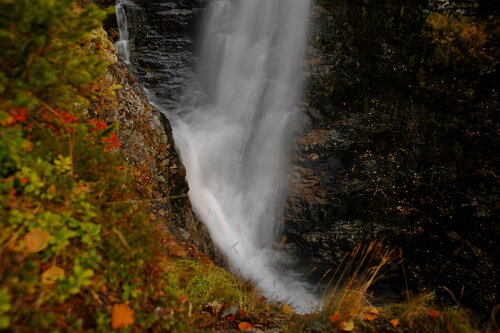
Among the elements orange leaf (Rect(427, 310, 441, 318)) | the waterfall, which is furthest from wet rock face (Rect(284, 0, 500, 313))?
the waterfall

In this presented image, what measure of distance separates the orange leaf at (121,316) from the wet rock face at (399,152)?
250 inches

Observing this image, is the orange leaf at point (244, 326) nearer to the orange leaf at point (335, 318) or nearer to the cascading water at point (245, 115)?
the orange leaf at point (335, 318)

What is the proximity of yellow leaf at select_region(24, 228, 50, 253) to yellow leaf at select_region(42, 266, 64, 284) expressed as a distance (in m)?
0.12

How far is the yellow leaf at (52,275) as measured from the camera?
1.37 meters

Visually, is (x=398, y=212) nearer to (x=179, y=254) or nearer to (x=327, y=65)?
(x=327, y=65)

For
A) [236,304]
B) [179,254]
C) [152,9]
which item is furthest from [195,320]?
[152,9]

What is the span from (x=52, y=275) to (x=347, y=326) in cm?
223

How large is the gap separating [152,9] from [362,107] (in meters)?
7.01

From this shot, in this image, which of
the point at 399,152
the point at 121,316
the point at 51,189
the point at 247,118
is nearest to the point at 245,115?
the point at 247,118

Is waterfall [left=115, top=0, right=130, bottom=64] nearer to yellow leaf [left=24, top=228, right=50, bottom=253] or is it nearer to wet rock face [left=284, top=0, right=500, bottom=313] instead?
wet rock face [left=284, top=0, right=500, bottom=313]

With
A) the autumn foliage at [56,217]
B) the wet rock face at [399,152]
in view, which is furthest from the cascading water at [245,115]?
the autumn foliage at [56,217]

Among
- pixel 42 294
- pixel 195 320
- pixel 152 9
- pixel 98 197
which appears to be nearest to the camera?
pixel 42 294

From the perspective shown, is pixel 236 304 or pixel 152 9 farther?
pixel 152 9

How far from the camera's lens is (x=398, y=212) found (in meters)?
6.90
